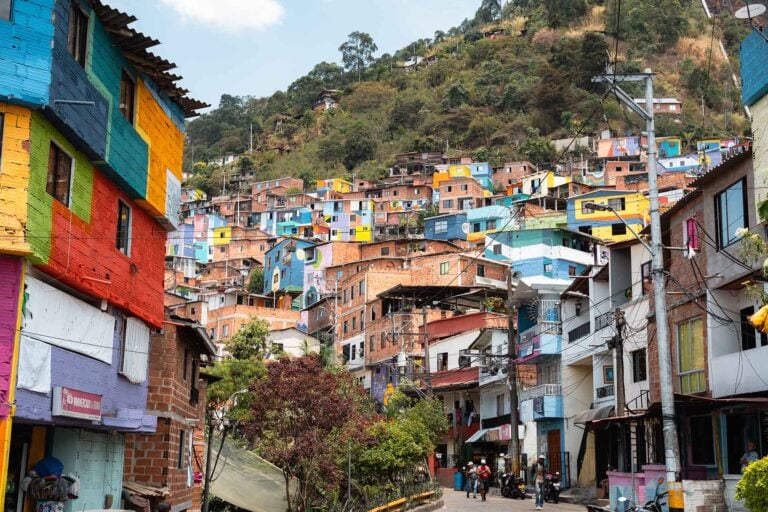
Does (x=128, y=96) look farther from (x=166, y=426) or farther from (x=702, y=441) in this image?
(x=702, y=441)

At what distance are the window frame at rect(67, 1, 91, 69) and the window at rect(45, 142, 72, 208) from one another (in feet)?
6.15

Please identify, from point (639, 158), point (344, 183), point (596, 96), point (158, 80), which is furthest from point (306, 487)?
point (596, 96)

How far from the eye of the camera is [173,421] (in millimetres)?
25250

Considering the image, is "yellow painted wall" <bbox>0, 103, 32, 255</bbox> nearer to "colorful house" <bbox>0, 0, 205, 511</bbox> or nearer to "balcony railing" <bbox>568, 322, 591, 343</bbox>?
"colorful house" <bbox>0, 0, 205, 511</bbox>

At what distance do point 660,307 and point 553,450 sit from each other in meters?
27.5

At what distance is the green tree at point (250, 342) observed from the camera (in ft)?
211

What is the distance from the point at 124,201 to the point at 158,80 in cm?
331

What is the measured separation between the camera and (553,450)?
48469 millimetres

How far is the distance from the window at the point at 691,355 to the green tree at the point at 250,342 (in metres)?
36.3

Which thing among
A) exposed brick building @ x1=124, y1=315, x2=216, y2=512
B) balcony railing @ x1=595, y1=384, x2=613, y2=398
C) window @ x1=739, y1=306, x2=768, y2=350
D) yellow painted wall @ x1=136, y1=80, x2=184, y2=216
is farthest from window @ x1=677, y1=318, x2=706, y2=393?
yellow painted wall @ x1=136, y1=80, x2=184, y2=216

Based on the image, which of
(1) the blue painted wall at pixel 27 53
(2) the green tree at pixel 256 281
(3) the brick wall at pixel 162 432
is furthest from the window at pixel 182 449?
(2) the green tree at pixel 256 281

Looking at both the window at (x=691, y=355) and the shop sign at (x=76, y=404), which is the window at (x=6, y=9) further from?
the window at (x=691, y=355)

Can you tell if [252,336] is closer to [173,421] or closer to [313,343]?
[313,343]

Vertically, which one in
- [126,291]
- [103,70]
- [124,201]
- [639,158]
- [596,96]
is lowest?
[126,291]
